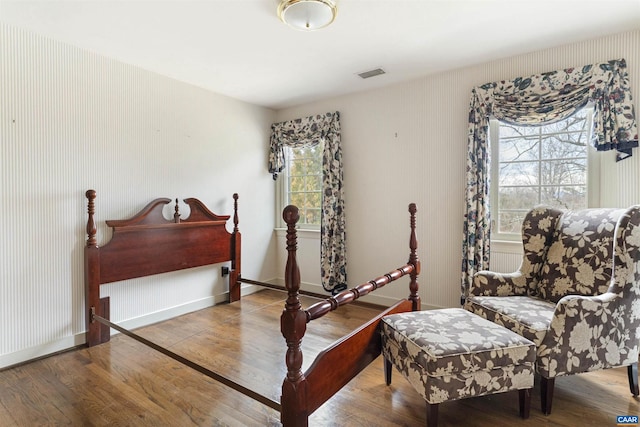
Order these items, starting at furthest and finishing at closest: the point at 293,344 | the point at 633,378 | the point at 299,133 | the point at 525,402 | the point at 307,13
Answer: the point at 299,133
the point at 307,13
the point at 633,378
the point at 525,402
the point at 293,344

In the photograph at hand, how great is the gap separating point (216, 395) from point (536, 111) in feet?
10.3

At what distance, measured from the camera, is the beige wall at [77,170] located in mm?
2367

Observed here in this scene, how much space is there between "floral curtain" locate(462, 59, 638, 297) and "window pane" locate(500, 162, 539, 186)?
23cm

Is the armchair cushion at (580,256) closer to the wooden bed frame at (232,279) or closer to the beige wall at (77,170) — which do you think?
the wooden bed frame at (232,279)

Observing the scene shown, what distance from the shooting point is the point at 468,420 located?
5.68 ft

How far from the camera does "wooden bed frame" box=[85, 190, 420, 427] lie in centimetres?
149

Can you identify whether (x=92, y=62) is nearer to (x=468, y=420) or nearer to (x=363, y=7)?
(x=363, y=7)

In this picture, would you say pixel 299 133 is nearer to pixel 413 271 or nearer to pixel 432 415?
pixel 413 271

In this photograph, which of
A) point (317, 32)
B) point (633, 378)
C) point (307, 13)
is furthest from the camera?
point (317, 32)

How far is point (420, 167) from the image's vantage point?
335cm

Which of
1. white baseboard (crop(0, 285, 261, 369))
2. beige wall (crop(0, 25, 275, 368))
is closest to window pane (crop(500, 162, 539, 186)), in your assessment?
beige wall (crop(0, 25, 275, 368))

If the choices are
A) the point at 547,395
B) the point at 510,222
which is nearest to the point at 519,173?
the point at 510,222

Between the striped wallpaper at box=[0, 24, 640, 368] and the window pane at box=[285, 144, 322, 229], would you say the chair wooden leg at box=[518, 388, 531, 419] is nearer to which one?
the striped wallpaper at box=[0, 24, 640, 368]

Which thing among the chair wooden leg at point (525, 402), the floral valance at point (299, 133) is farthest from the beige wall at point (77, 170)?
the chair wooden leg at point (525, 402)
